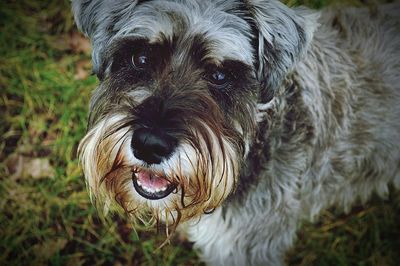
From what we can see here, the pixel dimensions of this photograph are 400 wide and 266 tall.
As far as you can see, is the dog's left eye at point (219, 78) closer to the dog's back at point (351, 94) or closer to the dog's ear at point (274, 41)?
the dog's ear at point (274, 41)

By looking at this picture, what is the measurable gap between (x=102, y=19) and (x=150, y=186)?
0.84m

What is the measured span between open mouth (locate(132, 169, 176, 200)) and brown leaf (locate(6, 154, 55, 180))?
1.60 m

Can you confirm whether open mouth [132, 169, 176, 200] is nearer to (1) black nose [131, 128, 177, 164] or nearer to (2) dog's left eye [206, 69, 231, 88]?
(1) black nose [131, 128, 177, 164]

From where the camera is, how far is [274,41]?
85.7 inches

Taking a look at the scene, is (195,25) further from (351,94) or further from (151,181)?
(351,94)

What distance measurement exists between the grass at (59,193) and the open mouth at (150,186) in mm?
1060

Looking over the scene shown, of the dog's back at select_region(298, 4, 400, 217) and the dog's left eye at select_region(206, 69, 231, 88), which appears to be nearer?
the dog's left eye at select_region(206, 69, 231, 88)

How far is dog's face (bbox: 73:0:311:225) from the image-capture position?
1998 mm

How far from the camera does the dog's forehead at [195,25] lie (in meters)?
2.07

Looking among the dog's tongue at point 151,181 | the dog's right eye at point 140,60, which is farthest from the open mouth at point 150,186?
the dog's right eye at point 140,60

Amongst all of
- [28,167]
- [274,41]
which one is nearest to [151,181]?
[274,41]

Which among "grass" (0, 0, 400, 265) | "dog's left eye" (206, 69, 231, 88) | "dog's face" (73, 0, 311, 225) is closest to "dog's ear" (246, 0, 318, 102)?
"dog's face" (73, 0, 311, 225)

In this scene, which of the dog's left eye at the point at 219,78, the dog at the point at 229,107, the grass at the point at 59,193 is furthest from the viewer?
the grass at the point at 59,193

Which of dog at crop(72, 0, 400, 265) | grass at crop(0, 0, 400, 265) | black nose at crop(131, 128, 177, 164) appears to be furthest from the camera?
grass at crop(0, 0, 400, 265)
